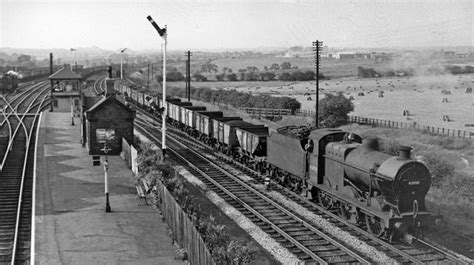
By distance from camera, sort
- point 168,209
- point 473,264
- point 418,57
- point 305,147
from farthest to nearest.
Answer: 1. point 418,57
2. point 305,147
3. point 168,209
4. point 473,264

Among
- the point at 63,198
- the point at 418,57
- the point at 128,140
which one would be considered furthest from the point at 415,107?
the point at 63,198

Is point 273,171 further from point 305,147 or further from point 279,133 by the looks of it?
point 305,147

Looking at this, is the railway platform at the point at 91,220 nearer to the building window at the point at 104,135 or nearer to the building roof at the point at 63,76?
the building window at the point at 104,135

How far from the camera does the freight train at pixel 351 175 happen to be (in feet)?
57.1

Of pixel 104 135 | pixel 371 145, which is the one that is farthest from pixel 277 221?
pixel 104 135

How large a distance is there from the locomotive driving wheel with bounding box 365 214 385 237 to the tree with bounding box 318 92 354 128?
103ft

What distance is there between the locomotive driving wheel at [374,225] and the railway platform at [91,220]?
6963 millimetres

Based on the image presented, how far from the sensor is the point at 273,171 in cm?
2811

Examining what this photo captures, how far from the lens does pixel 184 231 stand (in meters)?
16.7

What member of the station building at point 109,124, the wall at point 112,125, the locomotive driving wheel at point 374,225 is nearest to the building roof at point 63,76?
the station building at point 109,124

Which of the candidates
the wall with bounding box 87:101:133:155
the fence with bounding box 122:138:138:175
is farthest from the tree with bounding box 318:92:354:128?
the fence with bounding box 122:138:138:175

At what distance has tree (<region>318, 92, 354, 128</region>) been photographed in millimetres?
50656

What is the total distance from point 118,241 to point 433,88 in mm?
80910

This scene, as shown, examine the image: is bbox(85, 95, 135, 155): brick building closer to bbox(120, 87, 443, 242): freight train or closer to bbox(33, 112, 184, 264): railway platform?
bbox(33, 112, 184, 264): railway platform
